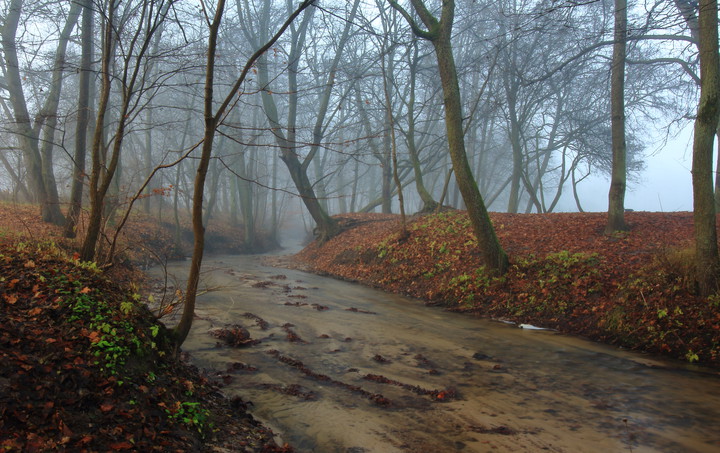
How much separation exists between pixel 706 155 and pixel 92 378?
8.26 m

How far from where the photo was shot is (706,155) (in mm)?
6742

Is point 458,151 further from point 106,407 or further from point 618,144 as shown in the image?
point 106,407

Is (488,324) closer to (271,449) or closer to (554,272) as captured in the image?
(554,272)

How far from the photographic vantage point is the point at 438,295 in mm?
10727

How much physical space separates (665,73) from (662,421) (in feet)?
59.2

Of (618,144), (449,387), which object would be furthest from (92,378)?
(618,144)

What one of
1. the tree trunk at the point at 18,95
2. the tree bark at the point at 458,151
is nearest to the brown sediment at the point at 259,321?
the tree bark at the point at 458,151

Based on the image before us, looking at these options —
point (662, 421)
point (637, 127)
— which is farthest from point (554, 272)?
point (637, 127)

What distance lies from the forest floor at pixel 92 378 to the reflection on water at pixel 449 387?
77 cm

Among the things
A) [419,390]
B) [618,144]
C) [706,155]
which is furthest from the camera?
[618,144]

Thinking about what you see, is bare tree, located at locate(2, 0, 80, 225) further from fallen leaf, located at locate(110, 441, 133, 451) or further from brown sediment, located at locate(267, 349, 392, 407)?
fallen leaf, located at locate(110, 441, 133, 451)

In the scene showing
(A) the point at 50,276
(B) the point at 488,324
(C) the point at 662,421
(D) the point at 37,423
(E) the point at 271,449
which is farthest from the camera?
(B) the point at 488,324

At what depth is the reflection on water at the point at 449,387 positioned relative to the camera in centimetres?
402

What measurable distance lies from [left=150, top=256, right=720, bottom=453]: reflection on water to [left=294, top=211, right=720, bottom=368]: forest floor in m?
0.69
